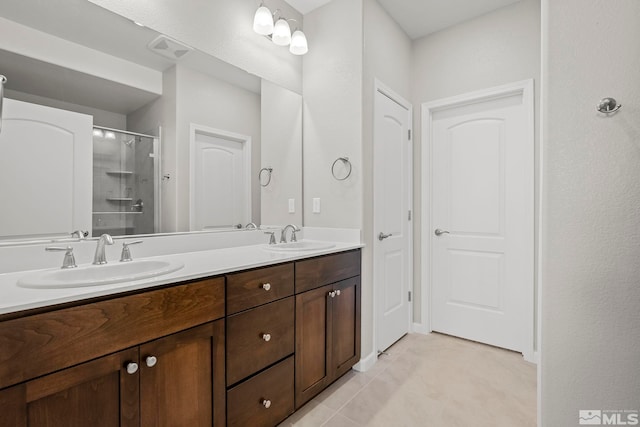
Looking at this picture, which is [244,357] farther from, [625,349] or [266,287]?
[625,349]

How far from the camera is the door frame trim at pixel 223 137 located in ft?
5.73

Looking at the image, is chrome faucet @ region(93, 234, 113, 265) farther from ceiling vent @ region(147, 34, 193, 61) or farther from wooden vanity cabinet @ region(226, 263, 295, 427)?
ceiling vent @ region(147, 34, 193, 61)

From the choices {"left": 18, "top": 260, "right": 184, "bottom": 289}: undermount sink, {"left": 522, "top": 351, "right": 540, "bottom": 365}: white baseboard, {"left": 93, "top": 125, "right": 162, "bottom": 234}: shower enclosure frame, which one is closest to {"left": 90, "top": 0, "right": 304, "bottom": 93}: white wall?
{"left": 93, "top": 125, "right": 162, "bottom": 234}: shower enclosure frame

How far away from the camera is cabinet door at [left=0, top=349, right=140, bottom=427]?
790 millimetres

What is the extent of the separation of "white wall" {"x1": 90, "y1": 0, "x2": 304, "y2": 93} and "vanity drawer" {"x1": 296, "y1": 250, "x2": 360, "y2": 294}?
136 cm

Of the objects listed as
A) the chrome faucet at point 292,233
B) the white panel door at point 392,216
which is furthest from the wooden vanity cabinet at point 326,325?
the chrome faucet at point 292,233

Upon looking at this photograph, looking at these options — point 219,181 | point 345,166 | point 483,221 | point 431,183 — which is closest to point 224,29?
point 219,181

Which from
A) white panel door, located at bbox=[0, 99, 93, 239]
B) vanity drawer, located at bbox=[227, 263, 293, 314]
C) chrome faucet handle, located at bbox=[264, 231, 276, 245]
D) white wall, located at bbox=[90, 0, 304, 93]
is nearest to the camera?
white panel door, located at bbox=[0, 99, 93, 239]

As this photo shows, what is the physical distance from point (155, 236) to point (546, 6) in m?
1.94

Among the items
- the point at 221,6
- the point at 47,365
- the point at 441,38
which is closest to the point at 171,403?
the point at 47,365

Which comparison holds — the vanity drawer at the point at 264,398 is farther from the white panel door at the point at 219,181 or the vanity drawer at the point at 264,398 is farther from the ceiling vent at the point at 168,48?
the ceiling vent at the point at 168,48

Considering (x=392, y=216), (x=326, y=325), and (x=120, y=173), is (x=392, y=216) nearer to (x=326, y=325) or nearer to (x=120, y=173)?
(x=326, y=325)

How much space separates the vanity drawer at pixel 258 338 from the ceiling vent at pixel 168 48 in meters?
1.43

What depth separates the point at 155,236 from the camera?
1.58 metres
